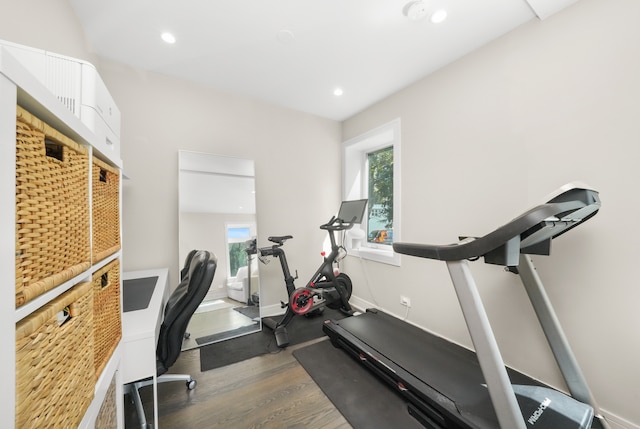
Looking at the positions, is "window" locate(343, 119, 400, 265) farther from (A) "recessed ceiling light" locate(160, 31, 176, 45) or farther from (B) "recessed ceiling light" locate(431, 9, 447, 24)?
(A) "recessed ceiling light" locate(160, 31, 176, 45)

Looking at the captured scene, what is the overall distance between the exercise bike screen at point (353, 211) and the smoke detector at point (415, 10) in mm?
1628

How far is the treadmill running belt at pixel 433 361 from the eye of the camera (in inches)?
54.7

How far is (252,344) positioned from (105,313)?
174cm

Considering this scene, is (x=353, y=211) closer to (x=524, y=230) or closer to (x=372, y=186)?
(x=372, y=186)

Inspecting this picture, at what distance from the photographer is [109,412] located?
0.89m

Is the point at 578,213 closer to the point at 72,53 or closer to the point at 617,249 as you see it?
the point at 617,249

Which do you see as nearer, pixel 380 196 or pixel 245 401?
pixel 245 401

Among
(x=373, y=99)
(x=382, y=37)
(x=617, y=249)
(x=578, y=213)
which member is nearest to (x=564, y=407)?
(x=617, y=249)

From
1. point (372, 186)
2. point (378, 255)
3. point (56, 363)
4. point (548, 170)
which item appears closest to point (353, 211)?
point (378, 255)

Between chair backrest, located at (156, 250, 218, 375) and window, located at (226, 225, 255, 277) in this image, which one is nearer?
chair backrest, located at (156, 250, 218, 375)

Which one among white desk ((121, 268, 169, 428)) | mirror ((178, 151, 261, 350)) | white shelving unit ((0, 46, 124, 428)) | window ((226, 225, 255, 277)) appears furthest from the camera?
window ((226, 225, 255, 277))

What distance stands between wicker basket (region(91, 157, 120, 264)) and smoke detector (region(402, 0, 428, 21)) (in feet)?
6.76

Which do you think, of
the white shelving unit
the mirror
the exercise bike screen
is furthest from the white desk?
the exercise bike screen

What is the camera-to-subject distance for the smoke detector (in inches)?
63.4
